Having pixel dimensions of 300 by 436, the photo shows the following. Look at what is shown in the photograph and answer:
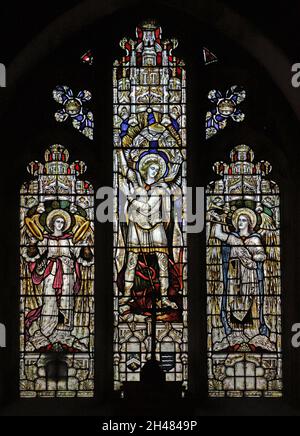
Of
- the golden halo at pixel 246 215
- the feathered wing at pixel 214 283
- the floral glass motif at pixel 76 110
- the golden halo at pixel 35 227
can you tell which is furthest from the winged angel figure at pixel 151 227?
the golden halo at pixel 35 227

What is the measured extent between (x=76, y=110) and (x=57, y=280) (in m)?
1.55

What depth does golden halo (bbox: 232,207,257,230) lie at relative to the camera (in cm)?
1045

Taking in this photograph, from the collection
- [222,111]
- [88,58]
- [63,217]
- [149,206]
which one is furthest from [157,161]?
[88,58]

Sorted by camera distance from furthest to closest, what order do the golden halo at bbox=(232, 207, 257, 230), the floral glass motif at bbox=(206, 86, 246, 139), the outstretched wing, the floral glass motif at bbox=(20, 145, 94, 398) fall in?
the floral glass motif at bbox=(206, 86, 246, 139)
the golden halo at bbox=(232, 207, 257, 230)
the outstretched wing
the floral glass motif at bbox=(20, 145, 94, 398)

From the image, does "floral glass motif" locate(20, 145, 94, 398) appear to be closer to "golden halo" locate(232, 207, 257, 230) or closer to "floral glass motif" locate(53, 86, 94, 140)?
"floral glass motif" locate(53, 86, 94, 140)

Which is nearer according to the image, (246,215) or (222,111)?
(246,215)

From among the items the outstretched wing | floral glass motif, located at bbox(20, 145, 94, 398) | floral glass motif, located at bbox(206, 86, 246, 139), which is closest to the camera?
floral glass motif, located at bbox(20, 145, 94, 398)

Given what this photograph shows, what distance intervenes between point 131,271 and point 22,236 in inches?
40.0

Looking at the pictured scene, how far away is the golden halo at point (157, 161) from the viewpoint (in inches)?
413

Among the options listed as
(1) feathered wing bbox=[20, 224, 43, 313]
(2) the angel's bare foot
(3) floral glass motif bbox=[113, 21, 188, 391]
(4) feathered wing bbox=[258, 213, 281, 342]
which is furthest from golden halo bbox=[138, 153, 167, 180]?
(1) feathered wing bbox=[20, 224, 43, 313]

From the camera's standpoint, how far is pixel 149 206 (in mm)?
10453

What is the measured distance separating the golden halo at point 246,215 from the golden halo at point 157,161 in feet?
2.44

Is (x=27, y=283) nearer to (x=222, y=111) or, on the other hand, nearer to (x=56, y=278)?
(x=56, y=278)

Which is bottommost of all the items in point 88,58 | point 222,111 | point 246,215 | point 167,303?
point 167,303
